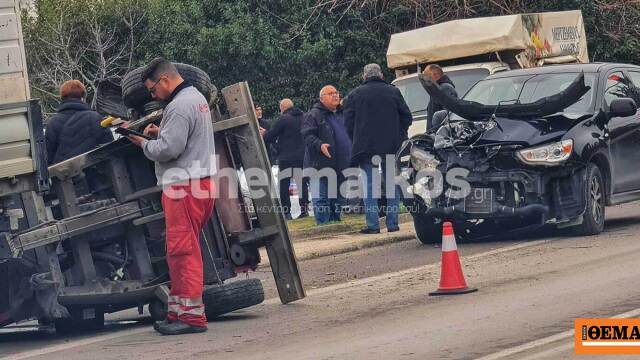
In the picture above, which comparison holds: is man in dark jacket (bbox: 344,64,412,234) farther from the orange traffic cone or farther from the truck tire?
the truck tire

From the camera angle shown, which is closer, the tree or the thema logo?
the thema logo

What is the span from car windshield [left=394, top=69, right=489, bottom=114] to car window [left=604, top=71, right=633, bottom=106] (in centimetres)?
494

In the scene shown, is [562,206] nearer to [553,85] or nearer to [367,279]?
[553,85]

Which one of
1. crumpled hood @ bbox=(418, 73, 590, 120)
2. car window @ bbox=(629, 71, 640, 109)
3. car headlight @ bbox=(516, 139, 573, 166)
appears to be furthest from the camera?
car window @ bbox=(629, 71, 640, 109)

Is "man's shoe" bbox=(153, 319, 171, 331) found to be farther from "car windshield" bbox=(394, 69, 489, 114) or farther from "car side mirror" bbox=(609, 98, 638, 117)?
"car windshield" bbox=(394, 69, 489, 114)

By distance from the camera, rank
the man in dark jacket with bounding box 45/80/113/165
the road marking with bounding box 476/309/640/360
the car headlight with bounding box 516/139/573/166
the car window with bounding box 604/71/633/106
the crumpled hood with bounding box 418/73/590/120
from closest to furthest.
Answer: the road marking with bounding box 476/309/640/360, the man in dark jacket with bounding box 45/80/113/165, the car headlight with bounding box 516/139/573/166, the crumpled hood with bounding box 418/73/590/120, the car window with bounding box 604/71/633/106

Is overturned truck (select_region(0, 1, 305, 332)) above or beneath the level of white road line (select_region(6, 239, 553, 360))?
above

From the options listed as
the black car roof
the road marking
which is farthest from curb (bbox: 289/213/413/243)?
the road marking

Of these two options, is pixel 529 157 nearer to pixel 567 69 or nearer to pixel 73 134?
pixel 567 69

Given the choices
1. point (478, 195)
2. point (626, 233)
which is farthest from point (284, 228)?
point (626, 233)

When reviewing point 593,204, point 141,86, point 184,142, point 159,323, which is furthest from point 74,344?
point 593,204

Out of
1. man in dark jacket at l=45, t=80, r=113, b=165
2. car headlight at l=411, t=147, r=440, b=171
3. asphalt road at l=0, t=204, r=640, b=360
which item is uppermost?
man in dark jacket at l=45, t=80, r=113, b=165

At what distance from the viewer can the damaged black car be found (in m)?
14.1

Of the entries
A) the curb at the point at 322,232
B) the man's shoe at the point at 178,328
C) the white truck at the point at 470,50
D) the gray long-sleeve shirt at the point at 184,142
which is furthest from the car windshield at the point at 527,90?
the man's shoe at the point at 178,328
